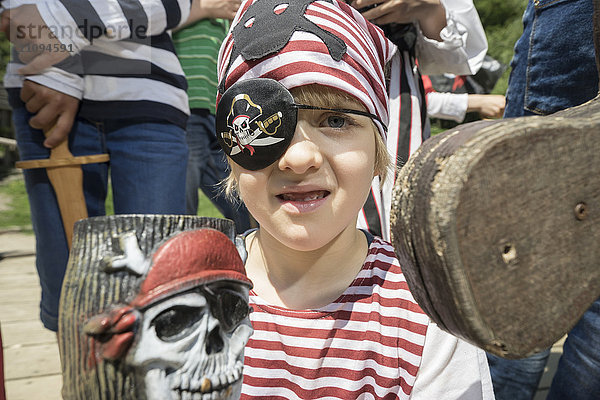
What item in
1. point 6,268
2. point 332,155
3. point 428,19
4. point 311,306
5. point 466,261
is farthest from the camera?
point 6,268

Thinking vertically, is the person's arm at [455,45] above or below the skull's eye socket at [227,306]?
above

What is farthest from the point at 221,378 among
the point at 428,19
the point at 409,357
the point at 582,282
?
the point at 428,19

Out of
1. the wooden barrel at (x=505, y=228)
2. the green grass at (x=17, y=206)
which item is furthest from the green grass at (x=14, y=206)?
the wooden barrel at (x=505, y=228)

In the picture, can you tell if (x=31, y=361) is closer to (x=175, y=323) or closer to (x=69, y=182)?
(x=69, y=182)

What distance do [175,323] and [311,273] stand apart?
0.59 m

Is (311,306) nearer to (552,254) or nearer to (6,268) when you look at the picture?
(552,254)

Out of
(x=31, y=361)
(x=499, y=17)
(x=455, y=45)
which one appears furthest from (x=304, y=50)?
(x=499, y=17)

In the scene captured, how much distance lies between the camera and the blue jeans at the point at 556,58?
3.70 ft

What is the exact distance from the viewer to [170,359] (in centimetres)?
50

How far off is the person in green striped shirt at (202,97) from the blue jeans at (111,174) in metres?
0.42

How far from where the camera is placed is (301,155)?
2.85ft

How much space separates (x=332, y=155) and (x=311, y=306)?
1.11 ft

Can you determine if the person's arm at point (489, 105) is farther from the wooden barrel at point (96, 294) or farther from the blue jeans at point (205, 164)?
the wooden barrel at point (96, 294)

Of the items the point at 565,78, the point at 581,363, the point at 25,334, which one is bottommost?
the point at 25,334
